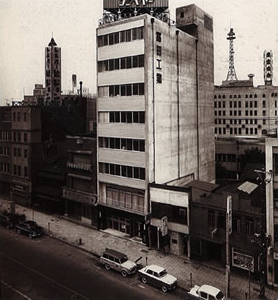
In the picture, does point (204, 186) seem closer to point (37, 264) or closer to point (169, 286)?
point (169, 286)

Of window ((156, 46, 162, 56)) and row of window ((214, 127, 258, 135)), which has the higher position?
window ((156, 46, 162, 56))

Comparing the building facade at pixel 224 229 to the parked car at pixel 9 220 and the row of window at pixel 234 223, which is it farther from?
the parked car at pixel 9 220

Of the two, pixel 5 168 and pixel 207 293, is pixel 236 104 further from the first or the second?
pixel 207 293

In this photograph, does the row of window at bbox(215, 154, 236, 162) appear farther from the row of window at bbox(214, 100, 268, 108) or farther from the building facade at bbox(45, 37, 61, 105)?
the building facade at bbox(45, 37, 61, 105)

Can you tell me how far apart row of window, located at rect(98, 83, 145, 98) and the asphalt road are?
19906 mm

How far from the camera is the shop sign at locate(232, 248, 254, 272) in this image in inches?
1251

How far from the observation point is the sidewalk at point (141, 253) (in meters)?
30.6

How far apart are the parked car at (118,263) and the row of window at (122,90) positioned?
19.1 meters

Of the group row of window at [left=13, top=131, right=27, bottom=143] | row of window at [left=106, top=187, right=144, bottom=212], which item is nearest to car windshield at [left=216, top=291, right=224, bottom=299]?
row of window at [left=106, top=187, right=144, bottom=212]

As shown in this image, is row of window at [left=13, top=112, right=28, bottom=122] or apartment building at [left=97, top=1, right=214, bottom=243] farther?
row of window at [left=13, top=112, right=28, bottom=122]

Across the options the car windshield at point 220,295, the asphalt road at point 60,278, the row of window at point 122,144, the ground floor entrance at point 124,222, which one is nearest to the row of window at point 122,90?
the row of window at point 122,144

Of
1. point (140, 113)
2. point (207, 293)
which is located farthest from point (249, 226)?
point (140, 113)

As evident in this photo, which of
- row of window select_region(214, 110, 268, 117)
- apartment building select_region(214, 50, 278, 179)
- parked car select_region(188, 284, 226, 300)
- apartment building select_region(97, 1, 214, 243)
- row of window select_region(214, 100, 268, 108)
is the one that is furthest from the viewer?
row of window select_region(214, 110, 268, 117)

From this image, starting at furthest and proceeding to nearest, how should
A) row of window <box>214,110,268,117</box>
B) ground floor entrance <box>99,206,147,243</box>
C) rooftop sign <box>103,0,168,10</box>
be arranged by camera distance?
row of window <box>214,110,268,117</box> → rooftop sign <box>103,0,168,10</box> → ground floor entrance <box>99,206,147,243</box>
